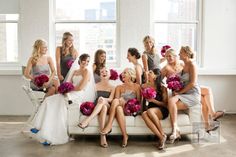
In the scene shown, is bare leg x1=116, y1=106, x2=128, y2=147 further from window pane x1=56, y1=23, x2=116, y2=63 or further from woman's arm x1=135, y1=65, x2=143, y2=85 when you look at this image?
window pane x1=56, y1=23, x2=116, y2=63

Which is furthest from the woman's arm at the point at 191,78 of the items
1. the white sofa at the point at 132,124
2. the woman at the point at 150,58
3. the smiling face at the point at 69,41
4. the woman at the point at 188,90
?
the smiling face at the point at 69,41

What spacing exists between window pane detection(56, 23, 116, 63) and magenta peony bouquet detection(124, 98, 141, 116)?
2321 millimetres

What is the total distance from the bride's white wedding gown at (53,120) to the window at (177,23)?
283cm

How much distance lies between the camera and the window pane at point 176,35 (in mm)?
7672

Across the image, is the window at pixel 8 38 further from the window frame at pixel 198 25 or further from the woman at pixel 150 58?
the woman at pixel 150 58

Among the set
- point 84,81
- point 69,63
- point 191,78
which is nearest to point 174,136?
point 191,78

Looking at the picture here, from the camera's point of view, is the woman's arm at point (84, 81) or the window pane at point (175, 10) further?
the window pane at point (175, 10)

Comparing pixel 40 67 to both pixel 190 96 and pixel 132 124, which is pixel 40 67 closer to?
pixel 132 124

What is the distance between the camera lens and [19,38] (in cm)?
757

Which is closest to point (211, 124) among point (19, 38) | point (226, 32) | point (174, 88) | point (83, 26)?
point (174, 88)

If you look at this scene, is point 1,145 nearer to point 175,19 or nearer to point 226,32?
point 175,19

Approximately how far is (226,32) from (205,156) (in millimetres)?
3432
